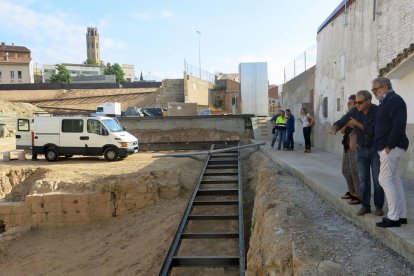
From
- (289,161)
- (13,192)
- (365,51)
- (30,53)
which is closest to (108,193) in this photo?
(13,192)

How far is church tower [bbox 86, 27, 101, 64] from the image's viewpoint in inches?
5197

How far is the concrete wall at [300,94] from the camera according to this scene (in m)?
17.5

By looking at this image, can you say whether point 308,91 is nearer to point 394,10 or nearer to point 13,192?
point 394,10

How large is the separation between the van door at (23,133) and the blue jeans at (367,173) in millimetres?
16594

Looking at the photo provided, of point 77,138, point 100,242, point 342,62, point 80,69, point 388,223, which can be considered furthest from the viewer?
point 80,69

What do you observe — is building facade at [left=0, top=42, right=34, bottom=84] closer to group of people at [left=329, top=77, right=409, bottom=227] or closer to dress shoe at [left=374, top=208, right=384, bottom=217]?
group of people at [left=329, top=77, right=409, bottom=227]

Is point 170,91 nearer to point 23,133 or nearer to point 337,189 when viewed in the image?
point 23,133

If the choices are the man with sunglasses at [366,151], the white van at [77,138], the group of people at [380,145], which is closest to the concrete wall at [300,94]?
the white van at [77,138]

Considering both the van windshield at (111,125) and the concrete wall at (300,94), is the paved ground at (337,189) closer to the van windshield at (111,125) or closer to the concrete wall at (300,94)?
the concrete wall at (300,94)

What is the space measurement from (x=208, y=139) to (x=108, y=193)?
35.4ft

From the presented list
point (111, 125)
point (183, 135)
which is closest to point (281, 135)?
point (111, 125)

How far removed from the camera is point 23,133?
18344 millimetres

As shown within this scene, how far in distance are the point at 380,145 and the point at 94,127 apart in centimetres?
1491

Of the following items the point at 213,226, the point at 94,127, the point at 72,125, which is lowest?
the point at 213,226
